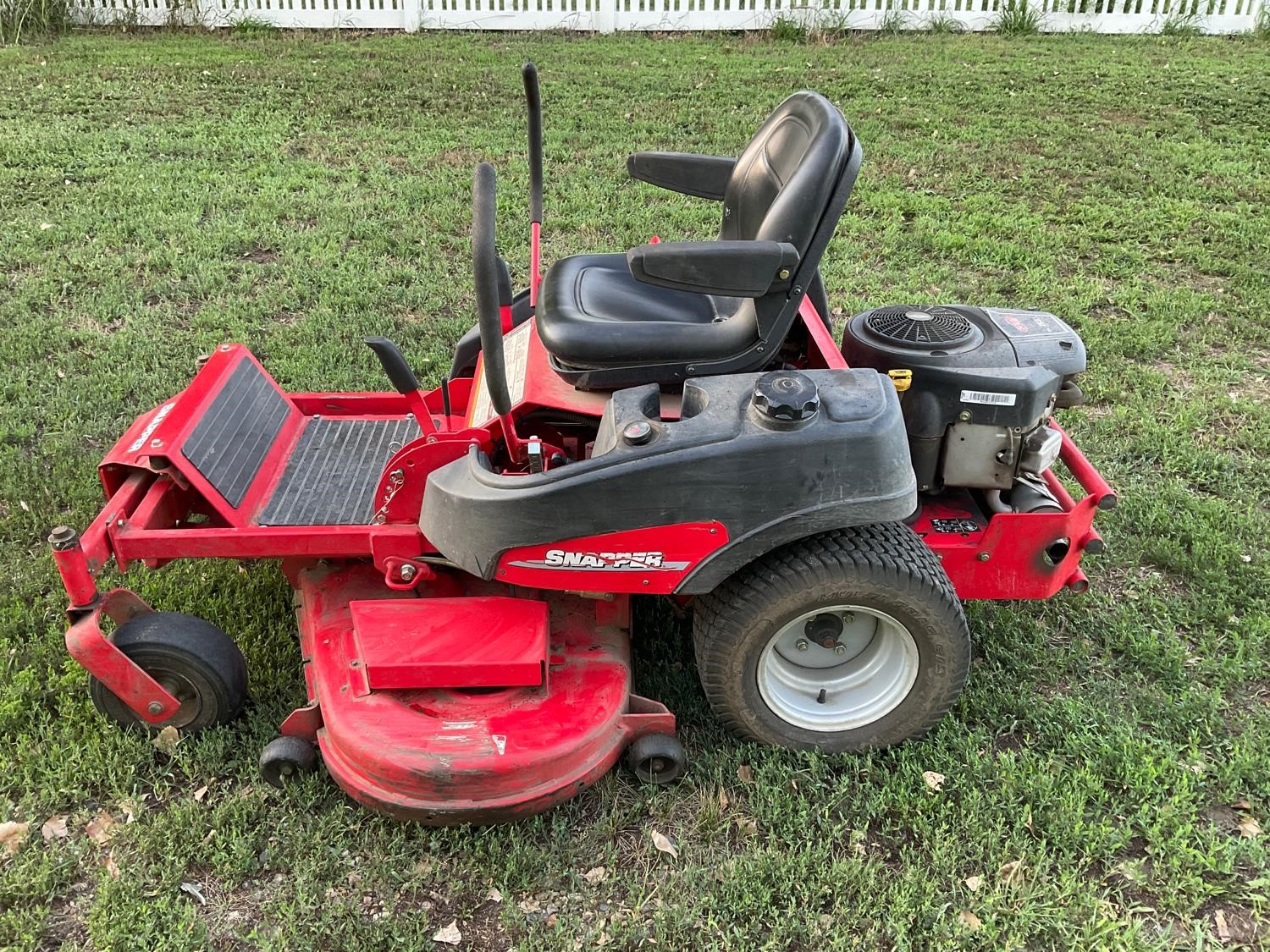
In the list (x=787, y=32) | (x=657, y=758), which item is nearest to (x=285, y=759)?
(x=657, y=758)

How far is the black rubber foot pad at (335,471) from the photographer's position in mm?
3031

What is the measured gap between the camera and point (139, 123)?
290 inches

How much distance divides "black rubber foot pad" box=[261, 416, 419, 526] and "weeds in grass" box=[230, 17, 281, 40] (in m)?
8.09

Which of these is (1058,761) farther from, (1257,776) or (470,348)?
(470,348)

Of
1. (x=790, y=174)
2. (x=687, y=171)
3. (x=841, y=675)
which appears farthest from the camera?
(x=687, y=171)

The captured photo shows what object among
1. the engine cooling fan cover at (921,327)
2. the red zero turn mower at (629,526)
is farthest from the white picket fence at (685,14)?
the engine cooling fan cover at (921,327)

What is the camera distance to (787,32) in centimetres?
1020

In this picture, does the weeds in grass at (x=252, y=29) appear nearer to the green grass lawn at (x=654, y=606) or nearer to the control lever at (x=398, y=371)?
the green grass lawn at (x=654, y=606)

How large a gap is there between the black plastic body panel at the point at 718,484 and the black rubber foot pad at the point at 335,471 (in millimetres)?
772

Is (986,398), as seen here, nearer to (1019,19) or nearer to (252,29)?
(1019,19)

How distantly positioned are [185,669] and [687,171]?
218 centimetres

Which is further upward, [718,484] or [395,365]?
[395,365]

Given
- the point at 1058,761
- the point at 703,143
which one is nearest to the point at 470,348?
the point at 1058,761

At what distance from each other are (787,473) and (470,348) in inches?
59.0
